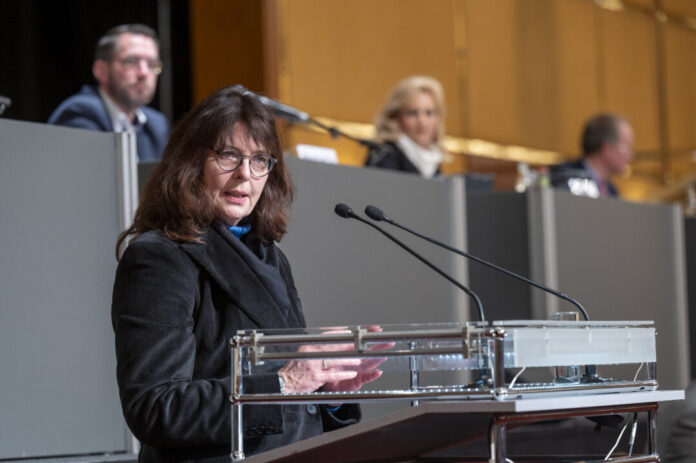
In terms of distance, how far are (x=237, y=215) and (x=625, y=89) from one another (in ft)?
29.1

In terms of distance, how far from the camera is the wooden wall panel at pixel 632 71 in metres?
10.3

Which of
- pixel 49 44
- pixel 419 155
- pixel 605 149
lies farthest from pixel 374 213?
pixel 605 149

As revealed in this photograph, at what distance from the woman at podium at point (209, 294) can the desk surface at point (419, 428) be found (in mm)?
108

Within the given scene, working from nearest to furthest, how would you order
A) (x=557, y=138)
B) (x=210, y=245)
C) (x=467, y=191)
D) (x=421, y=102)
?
(x=210, y=245) → (x=467, y=191) → (x=421, y=102) → (x=557, y=138)

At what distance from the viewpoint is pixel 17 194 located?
2605mm

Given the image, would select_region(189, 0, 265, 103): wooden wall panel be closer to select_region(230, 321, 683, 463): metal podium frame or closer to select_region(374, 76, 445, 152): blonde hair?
select_region(374, 76, 445, 152): blonde hair

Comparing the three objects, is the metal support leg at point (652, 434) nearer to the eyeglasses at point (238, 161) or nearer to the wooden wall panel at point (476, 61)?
the eyeglasses at point (238, 161)

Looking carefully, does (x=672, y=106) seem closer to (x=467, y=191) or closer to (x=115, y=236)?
(x=467, y=191)

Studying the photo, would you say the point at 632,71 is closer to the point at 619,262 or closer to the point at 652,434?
the point at 619,262

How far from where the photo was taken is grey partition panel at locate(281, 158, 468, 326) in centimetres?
317

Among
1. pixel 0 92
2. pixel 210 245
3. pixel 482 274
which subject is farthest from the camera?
pixel 0 92

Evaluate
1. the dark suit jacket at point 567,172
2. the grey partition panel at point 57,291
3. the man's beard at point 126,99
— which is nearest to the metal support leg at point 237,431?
the grey partition panel at point 57,291

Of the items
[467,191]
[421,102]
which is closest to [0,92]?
[421,102]

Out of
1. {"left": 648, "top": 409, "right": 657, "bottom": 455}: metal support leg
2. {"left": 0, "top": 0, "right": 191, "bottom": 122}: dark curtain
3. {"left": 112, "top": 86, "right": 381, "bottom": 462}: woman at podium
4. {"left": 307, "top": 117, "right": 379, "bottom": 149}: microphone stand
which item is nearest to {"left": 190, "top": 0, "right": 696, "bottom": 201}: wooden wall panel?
{"left": 0, "top": 0, "right": 191, "bottom": 122}: dark curtain
